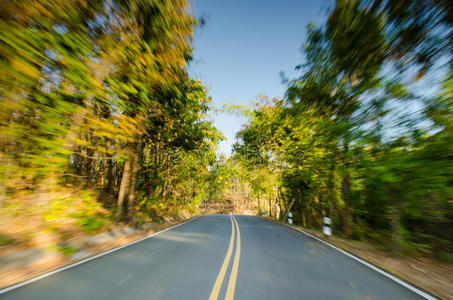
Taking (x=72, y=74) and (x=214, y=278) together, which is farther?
(x=72, y=74)

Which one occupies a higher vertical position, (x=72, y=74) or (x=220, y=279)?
(x=72, y=74)

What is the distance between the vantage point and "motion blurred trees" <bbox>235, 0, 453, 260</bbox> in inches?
154

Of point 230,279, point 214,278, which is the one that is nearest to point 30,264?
point 214,278

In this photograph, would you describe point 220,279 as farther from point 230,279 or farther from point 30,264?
point 30,264

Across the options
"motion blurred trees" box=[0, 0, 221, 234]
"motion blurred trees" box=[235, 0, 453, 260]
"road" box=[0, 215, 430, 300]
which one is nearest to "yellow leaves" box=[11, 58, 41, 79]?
"motion blurred trees" box=[0, 0, 221, 234]

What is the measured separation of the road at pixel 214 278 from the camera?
272 cm

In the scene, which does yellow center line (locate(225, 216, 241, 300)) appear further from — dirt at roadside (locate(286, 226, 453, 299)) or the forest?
the forest

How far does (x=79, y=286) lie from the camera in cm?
284

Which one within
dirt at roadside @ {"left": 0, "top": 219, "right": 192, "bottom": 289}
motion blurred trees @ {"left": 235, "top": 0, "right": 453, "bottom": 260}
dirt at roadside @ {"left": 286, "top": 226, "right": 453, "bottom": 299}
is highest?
motion blurred trees @ {"left": 235, "top": 0, "right": 453, "bottom": 260}

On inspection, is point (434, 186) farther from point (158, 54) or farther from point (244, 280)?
point (158, 54)

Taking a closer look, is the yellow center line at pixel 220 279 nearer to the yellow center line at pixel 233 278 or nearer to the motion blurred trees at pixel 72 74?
the yellow center line at pixel 233 278

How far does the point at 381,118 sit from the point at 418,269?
3.59m

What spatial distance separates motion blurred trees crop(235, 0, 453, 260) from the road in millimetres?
2548

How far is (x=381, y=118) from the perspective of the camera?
4898 mm
